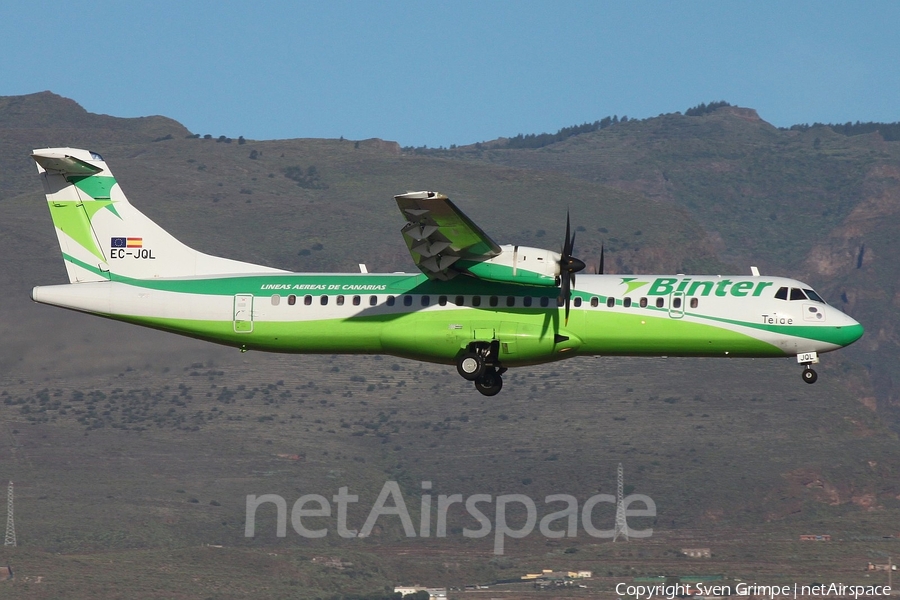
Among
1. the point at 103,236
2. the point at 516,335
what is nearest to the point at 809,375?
the point at 516,335

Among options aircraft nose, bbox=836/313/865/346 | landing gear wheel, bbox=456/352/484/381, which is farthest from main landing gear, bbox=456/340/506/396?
aircraft nose, bbox=836/313/865/346

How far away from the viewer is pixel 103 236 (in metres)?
42.2

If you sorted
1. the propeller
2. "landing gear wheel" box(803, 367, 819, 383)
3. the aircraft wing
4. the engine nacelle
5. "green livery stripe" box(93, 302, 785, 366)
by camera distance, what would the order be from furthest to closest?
"green livery stripe" box(93, 302, 785, 366) → "landing gear wheel" box(803, 367, 819, 383) → the engine nacelle → the propeller → the aircraft wing

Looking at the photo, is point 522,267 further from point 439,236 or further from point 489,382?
point 489,382

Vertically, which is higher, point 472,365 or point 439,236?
point 439,236

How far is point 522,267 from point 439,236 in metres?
2.48

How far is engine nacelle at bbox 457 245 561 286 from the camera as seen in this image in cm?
3719

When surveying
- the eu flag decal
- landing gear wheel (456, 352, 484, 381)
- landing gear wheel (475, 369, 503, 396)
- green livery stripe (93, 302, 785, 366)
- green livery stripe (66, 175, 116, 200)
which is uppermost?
green livery stripe (66, 175, 116, 200)

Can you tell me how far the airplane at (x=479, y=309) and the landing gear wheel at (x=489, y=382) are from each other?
0.06 m

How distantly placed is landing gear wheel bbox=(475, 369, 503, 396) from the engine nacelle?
326 centimetres

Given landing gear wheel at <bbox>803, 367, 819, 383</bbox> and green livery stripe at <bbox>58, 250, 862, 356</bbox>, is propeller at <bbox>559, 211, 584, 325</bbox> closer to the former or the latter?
green livery stripe at <bbox>58, 250, 862, 356</bbox>

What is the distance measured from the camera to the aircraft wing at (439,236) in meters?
34.9

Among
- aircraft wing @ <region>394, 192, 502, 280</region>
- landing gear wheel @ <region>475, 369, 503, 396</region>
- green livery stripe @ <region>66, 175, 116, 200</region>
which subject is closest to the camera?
aircraft wing @ <region>394, 192, 502, 280</region>

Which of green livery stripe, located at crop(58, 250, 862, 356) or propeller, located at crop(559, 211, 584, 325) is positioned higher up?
propeller, located at crop(559, 211, 584, 325)
